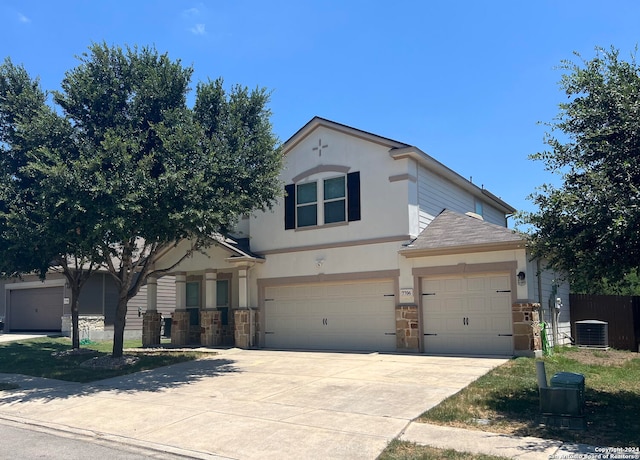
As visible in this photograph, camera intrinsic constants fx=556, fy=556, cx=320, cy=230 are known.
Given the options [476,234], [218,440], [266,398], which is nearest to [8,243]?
[266,398]

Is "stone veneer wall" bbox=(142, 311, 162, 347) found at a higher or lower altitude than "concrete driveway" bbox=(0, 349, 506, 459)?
higher

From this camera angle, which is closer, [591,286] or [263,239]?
[591,286]

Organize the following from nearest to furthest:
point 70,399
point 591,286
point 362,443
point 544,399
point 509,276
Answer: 1. point 362,443
2. point 544,399
3. point 591,286
4. point 70,399
5. point 509,276

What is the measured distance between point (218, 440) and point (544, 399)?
488 centimetres

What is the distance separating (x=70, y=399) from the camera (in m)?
11.4

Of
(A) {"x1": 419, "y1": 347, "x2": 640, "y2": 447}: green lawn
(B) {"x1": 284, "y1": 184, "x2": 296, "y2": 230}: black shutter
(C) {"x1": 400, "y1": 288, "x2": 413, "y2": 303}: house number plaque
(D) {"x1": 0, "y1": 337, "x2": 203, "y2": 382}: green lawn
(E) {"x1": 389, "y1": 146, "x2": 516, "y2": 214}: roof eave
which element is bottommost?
(D) {"x1": 0, "y1": 337, "x2": 203, "y2": 382}: green lawn

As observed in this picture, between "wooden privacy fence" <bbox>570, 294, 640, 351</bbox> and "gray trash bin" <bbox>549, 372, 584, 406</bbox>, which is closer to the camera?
"gray trash bin" <bbox>549, 372, 584, 406</bbox>

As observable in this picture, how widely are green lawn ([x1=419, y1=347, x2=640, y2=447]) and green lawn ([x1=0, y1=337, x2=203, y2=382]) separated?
8.91 m

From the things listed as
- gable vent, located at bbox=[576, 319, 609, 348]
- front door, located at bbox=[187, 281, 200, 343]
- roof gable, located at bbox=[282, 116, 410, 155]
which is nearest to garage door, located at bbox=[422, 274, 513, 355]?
gable vent, located at bbox=[576, 319, 609, 348]

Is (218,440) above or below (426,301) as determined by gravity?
below

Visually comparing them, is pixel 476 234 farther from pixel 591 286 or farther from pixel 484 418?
pixel 484 418

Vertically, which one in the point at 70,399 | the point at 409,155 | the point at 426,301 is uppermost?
the point at 409,155

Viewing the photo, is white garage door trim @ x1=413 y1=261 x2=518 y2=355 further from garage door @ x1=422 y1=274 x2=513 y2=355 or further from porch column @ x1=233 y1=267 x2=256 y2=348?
porch column @ x1=233 y1=267 x2=256 y2=348

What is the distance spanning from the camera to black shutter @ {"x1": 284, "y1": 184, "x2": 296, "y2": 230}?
19516 millimetres
